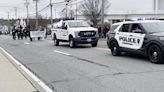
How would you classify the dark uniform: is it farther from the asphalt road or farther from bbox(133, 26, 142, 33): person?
bbox(133, 26, 142, 33): person

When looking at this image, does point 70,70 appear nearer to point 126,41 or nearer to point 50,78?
point 50,78

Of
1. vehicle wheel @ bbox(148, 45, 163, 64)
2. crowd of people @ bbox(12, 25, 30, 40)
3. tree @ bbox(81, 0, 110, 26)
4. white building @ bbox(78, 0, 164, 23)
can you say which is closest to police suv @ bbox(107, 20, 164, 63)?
vehicle wheel @ bbox(148, 45, 163, 64)

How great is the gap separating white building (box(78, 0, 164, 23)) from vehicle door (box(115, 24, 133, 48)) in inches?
2435

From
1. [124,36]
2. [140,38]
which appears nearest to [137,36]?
[140,38]

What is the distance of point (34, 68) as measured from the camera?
13.7 m

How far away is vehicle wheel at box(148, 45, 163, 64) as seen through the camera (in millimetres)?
13076

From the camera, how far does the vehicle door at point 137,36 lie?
14359mm

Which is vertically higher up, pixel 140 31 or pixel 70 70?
pixel 140 31

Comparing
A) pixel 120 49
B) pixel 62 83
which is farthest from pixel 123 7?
pixel 62 83

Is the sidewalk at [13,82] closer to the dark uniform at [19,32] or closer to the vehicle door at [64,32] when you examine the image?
the vehicle door at [64,32]

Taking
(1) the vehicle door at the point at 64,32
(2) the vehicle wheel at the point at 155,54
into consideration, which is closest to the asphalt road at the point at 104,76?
(2) the vehicle wheel at the point at 155,54

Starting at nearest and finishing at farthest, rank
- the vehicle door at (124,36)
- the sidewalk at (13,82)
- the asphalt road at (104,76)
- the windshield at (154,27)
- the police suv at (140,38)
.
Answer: the sidewalk at (13,82), the asphalt road at (104,76), the police suv at (140,38), the windshield at (154,27), the vehicle door at (124,36)

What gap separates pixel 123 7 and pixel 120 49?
295 feet

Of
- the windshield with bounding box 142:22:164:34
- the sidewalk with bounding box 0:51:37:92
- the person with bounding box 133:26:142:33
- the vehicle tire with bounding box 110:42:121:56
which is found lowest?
the sidewalk with bounding box 0:51:37:92
